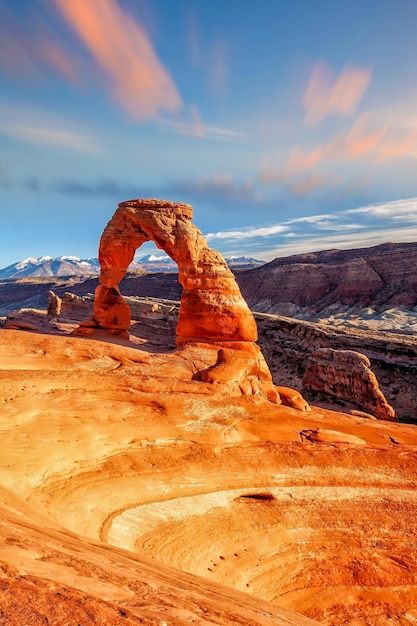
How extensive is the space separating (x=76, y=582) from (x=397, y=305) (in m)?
76.0

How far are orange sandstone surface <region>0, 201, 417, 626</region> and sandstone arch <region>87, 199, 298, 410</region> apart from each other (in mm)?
4813

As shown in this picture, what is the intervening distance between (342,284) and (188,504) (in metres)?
78.3

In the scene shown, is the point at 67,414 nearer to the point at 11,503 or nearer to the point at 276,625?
the point at 11,503

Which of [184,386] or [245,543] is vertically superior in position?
[184,386]

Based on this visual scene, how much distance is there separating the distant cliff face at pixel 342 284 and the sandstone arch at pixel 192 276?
60420 mm

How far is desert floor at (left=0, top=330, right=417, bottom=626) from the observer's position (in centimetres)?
437

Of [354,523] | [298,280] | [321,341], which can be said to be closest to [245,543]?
[354,523]

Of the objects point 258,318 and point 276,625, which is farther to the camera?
point 258,318

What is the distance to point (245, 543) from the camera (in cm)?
847

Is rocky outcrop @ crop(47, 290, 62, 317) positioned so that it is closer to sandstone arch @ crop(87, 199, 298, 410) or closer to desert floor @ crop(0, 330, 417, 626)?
sandstone arch @ crop(87, 199, 298, 410)

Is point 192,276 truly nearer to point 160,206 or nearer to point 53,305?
point 160,206

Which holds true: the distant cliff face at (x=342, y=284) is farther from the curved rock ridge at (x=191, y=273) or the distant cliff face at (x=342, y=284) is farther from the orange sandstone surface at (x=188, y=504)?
the orange sandstone surface at (x=188, y=504)

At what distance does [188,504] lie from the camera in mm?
9008

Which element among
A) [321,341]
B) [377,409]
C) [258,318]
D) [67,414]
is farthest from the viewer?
[258,318]
